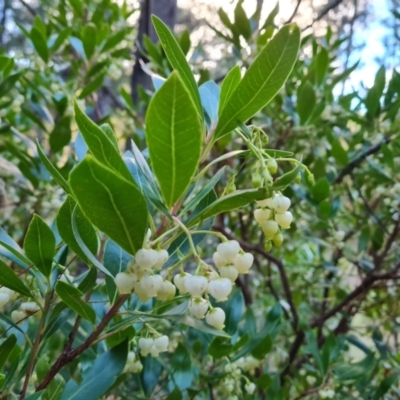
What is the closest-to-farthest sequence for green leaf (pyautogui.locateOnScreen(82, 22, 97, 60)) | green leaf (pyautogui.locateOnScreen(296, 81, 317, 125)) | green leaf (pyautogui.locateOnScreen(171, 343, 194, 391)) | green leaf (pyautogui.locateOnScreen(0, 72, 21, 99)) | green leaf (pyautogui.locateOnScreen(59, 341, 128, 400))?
1. green leaf (pyautogui.locateOnScreen(59, 341, 128, 400))
2. green leaf (pyautogui.locateOnScreen(171, 343, 194, 391))
3. green leaf (pyautogui.locateOnScreen(0, 72, 21, 99))
4. green leaf (pyautogui.locateOnScreen(296, 81, 317, 125))
5. green leaf (pyautogui.locateOnScreen(82, 22, 97, 60))

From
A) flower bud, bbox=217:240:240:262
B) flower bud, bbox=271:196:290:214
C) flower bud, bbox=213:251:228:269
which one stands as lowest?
flower bud, bbox=213:251:228:269

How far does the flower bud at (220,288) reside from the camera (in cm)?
51

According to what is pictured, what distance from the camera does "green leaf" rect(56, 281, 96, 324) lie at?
0.53 metres

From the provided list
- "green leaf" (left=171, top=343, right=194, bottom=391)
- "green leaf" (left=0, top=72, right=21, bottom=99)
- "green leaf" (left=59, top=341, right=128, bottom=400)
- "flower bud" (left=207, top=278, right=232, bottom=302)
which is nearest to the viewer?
"flower bud" (left=207, top=278, right=232, bottom=302)

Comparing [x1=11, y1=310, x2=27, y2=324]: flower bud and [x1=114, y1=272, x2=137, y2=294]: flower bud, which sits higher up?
[x1=114, y1=272, x2=137, y2=294]: flower bud

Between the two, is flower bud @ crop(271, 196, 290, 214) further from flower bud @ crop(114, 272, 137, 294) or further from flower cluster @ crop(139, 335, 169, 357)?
flower cluster @ crop(139, 335, 169, 357)

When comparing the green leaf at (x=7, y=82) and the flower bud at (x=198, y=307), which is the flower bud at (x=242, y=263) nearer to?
the flower bud at (x=198, y=307)

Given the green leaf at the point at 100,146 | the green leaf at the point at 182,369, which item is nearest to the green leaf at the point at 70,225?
the green leaf at the point at 100,146

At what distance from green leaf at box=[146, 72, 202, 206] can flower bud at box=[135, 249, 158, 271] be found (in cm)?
6

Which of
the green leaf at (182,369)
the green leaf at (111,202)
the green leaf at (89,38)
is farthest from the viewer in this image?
the green leaf at (89,38)

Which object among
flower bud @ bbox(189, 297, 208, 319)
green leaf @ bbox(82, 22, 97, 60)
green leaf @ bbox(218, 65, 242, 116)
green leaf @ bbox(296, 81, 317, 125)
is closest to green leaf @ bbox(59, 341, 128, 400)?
flower bud @ bbox(189, 297, 208, 319)

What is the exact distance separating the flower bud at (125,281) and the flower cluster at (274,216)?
18cm

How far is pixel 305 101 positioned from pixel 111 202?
1073mm

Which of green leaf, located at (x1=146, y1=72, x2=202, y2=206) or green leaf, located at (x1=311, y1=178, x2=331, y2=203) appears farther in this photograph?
green leaf, located at (x1=311, y1=178, x2=331, y2=203)
